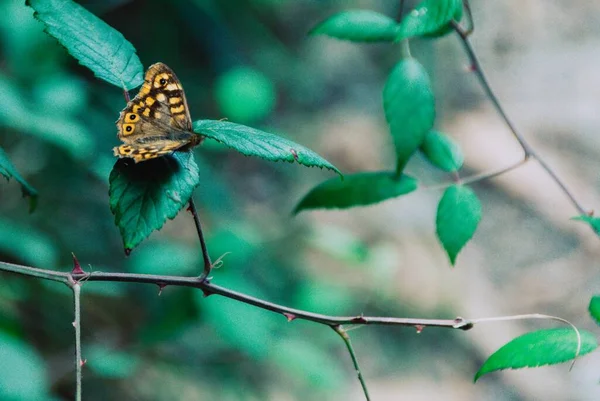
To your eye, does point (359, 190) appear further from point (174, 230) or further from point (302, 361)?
point (174, 230)

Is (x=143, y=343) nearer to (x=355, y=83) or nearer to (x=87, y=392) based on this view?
(x=87, y=392)

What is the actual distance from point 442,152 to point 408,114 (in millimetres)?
158

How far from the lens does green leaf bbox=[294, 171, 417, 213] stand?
820 millimetres

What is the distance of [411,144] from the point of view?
76 centimetres

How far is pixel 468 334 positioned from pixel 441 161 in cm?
153

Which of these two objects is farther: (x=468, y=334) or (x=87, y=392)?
(x=468, y=334)

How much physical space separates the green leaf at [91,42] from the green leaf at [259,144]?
0.11 m

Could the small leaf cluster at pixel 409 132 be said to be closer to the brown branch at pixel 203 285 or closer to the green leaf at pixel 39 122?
the brown branch at pixel 203 285

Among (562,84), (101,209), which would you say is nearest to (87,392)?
(101,209)

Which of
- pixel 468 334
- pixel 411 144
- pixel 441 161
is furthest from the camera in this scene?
pixel 468 334

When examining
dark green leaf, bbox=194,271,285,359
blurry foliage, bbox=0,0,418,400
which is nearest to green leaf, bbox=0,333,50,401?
blurry foliage, bbox=0,0,418,400

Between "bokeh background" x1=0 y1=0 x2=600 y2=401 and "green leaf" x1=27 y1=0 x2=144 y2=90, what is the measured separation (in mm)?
554

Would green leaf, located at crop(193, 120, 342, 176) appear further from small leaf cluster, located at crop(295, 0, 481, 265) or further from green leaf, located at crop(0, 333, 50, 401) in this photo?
green leaf, located at crop(0, 333, 50, 401)

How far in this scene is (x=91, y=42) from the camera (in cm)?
58
